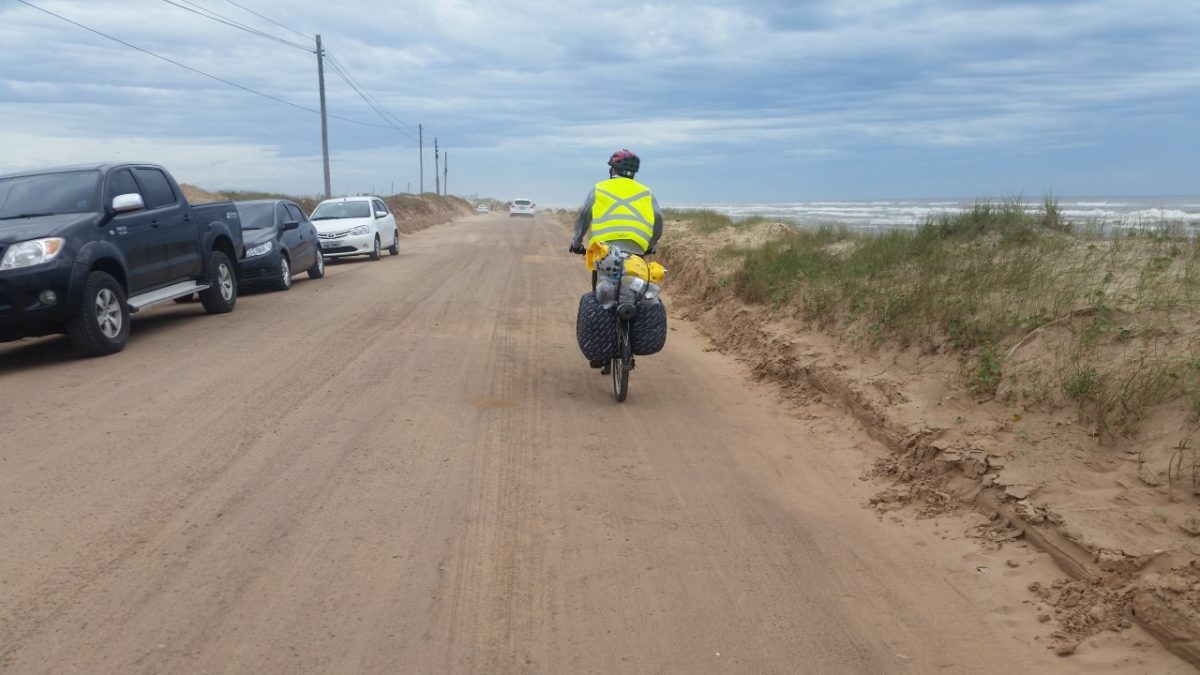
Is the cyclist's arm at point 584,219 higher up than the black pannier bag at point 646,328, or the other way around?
the cyclist's arm at point 584,219

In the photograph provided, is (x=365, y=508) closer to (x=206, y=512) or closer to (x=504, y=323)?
(x=206, y=512)

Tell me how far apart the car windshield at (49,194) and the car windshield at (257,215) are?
241 inches

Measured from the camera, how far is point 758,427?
7281mm

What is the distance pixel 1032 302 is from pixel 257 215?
13657 millimetres

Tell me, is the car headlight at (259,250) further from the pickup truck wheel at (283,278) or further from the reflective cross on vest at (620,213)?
the reflective cross on vest at (620,213)

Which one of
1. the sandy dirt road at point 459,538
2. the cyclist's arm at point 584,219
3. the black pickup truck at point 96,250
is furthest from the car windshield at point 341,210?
the cyclist's arm at point 584,219

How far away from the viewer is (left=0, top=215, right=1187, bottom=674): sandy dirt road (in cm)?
373

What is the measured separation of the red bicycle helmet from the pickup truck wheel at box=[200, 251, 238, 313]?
6.56 metres

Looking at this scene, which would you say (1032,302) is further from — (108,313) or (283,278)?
(283,278)

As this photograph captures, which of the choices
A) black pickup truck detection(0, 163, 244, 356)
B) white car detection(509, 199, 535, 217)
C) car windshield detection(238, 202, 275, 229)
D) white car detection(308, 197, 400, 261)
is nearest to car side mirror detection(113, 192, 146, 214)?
black pickup truck detection(0, 163, 244, 356)

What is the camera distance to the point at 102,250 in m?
9.41

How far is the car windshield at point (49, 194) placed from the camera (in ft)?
31.7

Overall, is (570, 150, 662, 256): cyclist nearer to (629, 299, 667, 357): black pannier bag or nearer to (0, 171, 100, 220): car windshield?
(629, 299, 667, 357): black pannier bag

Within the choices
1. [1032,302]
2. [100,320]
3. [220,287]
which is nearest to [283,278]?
[220,287]
